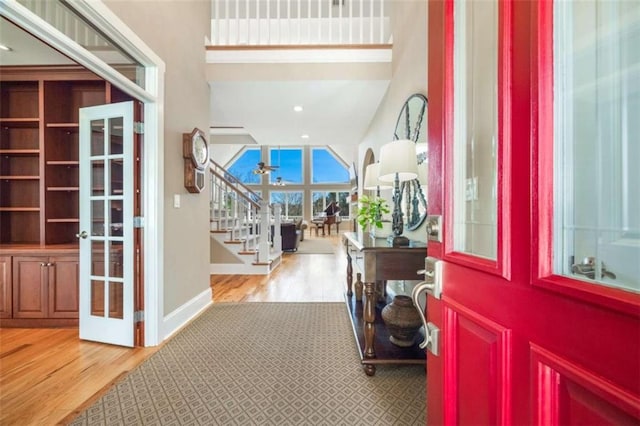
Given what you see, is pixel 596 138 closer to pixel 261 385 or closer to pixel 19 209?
pixel 261 385

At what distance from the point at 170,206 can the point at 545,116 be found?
2.78 m

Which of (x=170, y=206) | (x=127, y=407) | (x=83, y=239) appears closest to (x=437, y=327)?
(x=127, y=407)

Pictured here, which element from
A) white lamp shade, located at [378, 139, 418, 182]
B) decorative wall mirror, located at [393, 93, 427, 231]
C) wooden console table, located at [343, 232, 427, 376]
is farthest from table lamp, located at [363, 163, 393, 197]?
wooden console table, located at [343, 232, 427, 376]

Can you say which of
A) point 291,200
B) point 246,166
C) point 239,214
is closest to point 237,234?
point 239,214

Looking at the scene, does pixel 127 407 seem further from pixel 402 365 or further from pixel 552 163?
pixel 552 163

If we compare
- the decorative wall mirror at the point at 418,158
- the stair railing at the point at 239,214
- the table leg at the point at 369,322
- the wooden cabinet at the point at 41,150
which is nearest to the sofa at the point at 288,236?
the stair railing at the point at 239,214

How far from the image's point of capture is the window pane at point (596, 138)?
1.62 ft

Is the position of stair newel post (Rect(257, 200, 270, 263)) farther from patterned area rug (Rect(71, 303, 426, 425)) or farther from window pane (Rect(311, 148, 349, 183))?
window pane (Rect(311, 148, 349, 183))

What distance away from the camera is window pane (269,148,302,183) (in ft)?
44.6

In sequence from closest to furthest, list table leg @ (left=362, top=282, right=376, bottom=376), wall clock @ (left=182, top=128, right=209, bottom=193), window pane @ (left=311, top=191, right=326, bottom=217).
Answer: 1. table leg @ (left=362, top=282, right=376, bottom=376)
2. wall clock @ (left=182, top=128, right=209, bottom=193)
3. window pane @ (left=311, top=191, right=326, bottom=217)

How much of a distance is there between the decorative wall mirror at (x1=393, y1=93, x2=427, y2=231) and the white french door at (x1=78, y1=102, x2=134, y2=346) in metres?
2.39

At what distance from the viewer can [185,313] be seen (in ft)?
9.41

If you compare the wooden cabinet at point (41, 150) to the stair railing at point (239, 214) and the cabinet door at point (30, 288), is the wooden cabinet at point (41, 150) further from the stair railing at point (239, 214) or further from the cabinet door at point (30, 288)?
the stair railing at point (239, 214)

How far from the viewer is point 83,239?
2.54m
